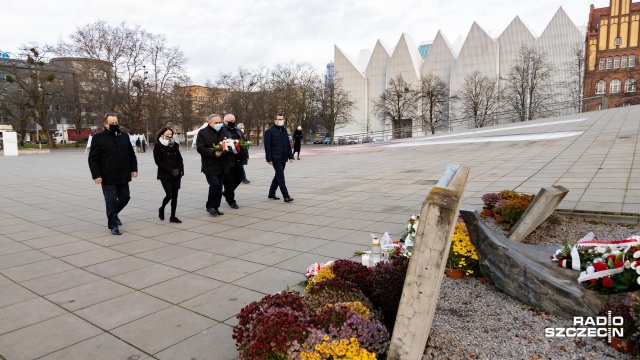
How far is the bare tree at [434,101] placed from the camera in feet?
185

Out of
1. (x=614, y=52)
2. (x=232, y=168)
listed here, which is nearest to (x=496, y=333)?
(x=232, y=168)

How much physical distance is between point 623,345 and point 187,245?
4950mm

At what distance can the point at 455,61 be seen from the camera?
6331cm

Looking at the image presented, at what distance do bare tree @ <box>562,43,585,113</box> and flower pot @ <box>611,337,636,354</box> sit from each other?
54168 millimetres

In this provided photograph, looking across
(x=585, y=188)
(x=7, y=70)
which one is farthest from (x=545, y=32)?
(x=7, y=70)

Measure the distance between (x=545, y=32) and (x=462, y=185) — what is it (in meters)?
66.2

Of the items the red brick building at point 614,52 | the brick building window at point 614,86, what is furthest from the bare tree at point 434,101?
the brick building window at point 614,86

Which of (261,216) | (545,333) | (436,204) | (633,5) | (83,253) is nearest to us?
(436,204)

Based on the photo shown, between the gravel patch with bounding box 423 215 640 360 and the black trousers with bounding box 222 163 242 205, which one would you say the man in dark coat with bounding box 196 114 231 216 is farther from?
the gravel patch with bounding box 423 215 640 360

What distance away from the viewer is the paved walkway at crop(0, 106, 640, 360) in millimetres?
3154

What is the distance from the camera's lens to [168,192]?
23.1ft

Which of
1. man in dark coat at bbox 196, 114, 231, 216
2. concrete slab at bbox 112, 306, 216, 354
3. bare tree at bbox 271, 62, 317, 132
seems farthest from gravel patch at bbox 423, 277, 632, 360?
bare tree at bbox 271, 62, 317, 132

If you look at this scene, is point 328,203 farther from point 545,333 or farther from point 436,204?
point 436,204

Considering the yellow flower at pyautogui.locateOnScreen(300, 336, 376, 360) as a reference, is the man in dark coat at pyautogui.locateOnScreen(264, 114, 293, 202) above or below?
above
